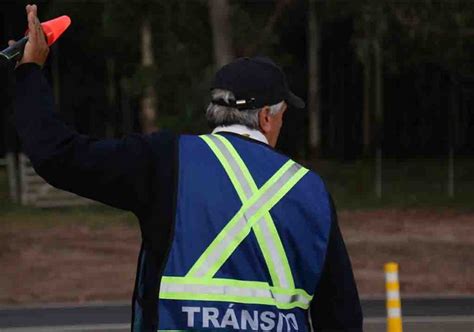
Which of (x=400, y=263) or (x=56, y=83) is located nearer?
(x=400, y=263)

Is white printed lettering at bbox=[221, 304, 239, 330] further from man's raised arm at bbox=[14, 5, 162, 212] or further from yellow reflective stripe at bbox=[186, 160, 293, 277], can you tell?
man's raised arm at bbox=[14, 5, 162, 212]

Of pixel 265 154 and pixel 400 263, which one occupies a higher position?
pixel 265 154

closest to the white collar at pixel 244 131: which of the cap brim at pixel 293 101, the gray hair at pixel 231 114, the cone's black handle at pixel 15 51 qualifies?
the gray hair at pixel 231 114

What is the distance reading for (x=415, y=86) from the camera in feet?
164

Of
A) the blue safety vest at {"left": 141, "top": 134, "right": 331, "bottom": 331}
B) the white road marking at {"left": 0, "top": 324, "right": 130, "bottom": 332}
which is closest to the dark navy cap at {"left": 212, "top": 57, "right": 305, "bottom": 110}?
the blue safety vest at {"left": 141, "top": 134, "right": 331, "bottom": 331}

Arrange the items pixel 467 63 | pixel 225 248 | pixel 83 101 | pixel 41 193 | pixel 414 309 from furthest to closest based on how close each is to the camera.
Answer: pixel 83 101
pixel 467 63
pixel 41 193
pixel 414 309
pixel 225 248

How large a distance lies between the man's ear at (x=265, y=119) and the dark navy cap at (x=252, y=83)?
0.02 meters

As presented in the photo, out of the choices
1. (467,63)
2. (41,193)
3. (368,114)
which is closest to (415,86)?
(368,114)

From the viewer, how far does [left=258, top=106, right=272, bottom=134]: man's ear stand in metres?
2.96

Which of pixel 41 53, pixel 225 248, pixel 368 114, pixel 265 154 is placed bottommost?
pixel 368 114

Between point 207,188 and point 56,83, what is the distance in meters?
43.7

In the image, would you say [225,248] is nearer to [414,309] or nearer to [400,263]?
[414,309]

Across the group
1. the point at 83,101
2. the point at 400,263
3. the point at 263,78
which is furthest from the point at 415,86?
the point at 263,78

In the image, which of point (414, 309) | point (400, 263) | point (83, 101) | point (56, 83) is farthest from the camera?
point (83, 101)
